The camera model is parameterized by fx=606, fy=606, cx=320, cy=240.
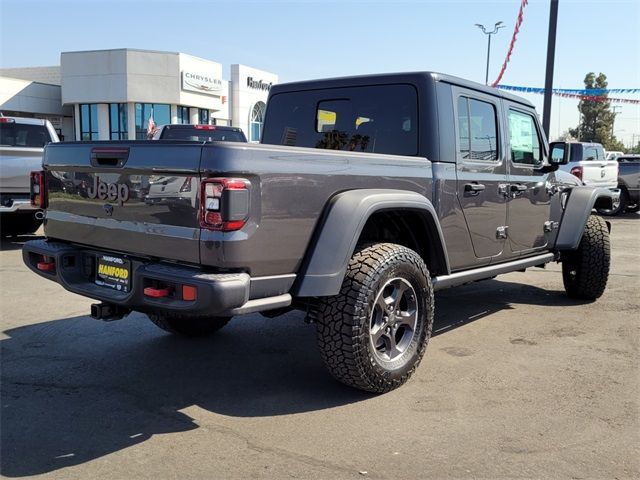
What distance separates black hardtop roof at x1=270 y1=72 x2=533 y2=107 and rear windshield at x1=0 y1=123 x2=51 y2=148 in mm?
6558

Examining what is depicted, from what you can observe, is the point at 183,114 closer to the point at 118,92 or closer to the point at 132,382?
the point at 118,92

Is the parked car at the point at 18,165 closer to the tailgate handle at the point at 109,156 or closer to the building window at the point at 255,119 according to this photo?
the tailgate handle at the point at 109,156

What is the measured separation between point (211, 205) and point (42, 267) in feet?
5.27

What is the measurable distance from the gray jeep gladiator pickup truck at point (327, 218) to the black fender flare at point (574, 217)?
27.8 inches

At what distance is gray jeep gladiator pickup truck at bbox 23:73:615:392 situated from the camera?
3.04 metres

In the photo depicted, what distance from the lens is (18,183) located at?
9133 millimetres

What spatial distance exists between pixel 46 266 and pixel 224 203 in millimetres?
1645

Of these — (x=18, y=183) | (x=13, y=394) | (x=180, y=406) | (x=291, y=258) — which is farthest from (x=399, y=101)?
(x=18, y=183)

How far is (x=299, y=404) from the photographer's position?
362cm

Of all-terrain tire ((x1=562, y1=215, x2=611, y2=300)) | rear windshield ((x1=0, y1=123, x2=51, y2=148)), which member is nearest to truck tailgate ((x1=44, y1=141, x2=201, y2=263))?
all-terrain tire ((x1=562, y1=215, x2=611, y2=300))

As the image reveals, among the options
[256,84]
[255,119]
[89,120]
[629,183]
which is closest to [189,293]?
[629,183]

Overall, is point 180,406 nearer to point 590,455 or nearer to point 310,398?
point 310,398

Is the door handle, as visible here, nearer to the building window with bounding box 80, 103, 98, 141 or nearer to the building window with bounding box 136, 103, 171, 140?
the building window with bounding box 136, 103, 171, 140

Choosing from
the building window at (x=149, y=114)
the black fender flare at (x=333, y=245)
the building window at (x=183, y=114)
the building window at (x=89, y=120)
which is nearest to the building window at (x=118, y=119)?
the building window at (x=149, y=114)
